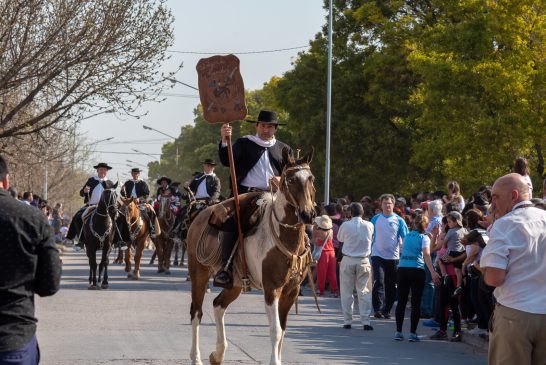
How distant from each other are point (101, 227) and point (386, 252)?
26.0 feet

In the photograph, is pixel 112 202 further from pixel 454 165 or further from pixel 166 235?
pixel 454 165

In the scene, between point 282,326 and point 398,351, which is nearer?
point 282,326

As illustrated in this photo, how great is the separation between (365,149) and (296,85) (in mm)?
5282

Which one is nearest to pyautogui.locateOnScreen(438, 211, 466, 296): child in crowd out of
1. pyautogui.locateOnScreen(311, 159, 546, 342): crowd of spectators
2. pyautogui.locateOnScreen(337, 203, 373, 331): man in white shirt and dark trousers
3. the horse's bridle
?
pyautogui.locateOnScreen(311, 159, 546, 342): crowd of spectators

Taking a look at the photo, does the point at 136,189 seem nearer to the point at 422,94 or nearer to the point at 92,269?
the point at 92,269

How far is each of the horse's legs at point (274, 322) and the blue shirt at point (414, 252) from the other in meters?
5.55

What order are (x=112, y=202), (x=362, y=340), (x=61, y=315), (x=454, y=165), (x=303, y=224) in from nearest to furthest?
(x=303, y=224) → (x=362, y=340) → (x=61, y=315) → (x=112, y=202) → (x=454, y=165)

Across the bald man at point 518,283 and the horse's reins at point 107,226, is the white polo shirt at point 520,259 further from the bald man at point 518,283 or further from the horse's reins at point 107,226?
the horse's reins at point 107,226

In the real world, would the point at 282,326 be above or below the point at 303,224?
below

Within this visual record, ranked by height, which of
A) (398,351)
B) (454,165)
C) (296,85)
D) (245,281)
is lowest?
(398,351)

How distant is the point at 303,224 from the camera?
38.9 ft

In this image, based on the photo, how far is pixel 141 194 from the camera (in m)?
30.5

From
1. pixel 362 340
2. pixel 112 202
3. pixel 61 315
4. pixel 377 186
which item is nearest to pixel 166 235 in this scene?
pixel 112 202

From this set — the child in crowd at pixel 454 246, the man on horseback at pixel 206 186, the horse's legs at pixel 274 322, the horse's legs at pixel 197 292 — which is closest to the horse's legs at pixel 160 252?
the man on horseback at pixel 206 186
